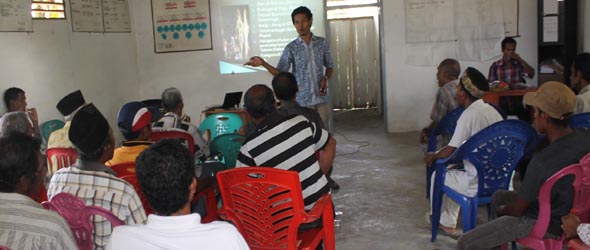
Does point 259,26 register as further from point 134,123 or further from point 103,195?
point 103,195

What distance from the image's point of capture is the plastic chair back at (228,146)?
12.9 feet

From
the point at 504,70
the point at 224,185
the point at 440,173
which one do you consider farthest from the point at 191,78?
the point at 224,185

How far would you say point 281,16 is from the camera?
8031mm

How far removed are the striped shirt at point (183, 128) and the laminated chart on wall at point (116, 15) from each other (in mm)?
3532

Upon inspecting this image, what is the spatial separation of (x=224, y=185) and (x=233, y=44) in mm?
5638

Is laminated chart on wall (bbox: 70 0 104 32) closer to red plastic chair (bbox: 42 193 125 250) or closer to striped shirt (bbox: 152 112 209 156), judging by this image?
striped shirt (bbox: 152 112 209 156)

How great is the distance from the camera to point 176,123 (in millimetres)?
4297

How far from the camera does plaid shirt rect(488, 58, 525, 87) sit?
696 cm

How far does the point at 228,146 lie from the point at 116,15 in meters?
4.49

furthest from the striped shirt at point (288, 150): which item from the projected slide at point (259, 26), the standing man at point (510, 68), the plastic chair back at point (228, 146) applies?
the projected slide at point (259, 26)

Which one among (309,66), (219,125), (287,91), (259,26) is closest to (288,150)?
(287,91)

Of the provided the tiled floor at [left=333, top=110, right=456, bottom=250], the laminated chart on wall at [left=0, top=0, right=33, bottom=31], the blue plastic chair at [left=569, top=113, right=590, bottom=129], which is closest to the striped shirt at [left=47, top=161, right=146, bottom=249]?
the tiled floor at [left=333, top=110, right=456, bottom=250]

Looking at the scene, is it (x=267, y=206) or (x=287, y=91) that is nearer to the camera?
(x=267, y=206)

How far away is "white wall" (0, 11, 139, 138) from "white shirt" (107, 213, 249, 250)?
395 cm
